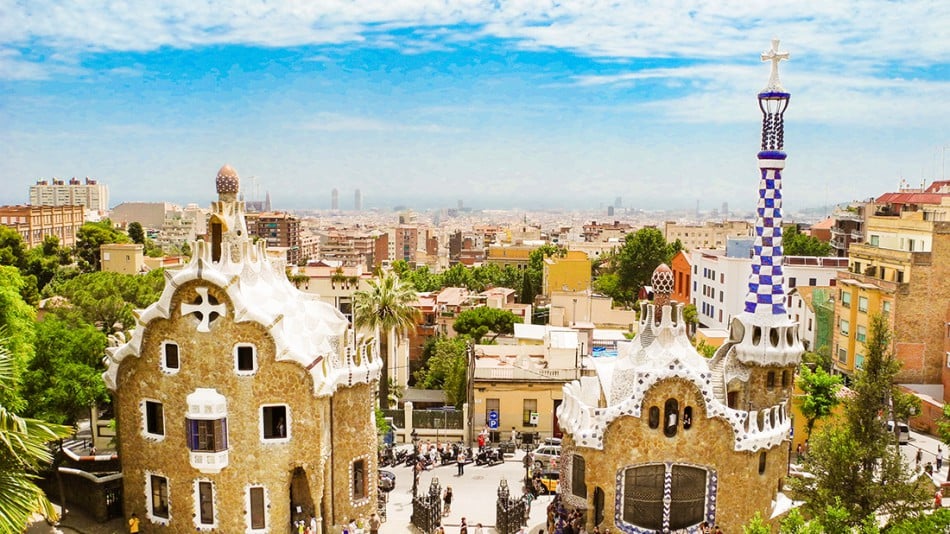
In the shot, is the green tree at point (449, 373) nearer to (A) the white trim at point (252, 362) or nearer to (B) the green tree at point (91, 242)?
(A) the white trim at point (252, 362)

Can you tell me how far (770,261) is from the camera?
2602cm

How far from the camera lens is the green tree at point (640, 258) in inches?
3743

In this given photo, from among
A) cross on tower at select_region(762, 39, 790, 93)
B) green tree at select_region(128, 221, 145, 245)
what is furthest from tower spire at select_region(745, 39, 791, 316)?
green tree at select_region(128, 221, 145, 245)

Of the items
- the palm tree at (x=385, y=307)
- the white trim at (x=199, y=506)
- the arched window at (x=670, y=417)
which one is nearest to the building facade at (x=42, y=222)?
the palm tree at (x=385, y=307)

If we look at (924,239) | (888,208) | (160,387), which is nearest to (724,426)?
(160,387)

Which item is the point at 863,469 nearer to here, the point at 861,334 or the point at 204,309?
the point at 204,309

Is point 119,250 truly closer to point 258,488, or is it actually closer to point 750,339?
point 258,488

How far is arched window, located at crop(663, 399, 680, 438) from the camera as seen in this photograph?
2431 centimetres

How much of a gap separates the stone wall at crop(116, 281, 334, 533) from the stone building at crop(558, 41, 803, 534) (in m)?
8.77

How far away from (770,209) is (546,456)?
14928 mm

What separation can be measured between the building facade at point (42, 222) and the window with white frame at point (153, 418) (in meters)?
82.1

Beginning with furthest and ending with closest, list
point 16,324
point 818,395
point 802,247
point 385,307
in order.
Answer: point 802,247
point 385,307
point 818,395
point 16,324

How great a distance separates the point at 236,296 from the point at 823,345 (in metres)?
45.3

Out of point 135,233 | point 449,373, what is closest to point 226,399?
point 449,373
